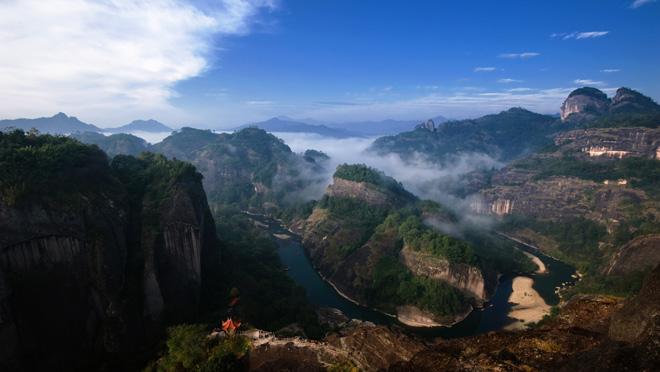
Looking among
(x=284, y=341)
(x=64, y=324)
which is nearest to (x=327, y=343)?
(x=284, y=341)

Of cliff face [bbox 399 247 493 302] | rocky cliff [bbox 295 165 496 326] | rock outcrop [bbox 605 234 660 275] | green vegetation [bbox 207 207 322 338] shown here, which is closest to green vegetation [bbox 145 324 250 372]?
green vegetation [bbox 207 207 322 338]

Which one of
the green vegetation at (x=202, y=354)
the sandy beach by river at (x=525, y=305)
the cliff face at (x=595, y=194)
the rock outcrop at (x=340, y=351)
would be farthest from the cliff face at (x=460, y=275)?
the green vegetation at (x=202, y=354)

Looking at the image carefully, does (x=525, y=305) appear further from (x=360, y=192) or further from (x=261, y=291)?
(x=360, y=192)

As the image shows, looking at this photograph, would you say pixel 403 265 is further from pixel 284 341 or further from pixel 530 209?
pixel 530 209

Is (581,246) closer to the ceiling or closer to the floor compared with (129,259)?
closer to the floor

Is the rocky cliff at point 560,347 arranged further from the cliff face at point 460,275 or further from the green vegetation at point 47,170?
the cliff face at point 460,275

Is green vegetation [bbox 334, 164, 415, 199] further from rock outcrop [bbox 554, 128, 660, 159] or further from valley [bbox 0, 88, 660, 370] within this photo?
rock outcrop [bbox 554, 128, 660, 159]
